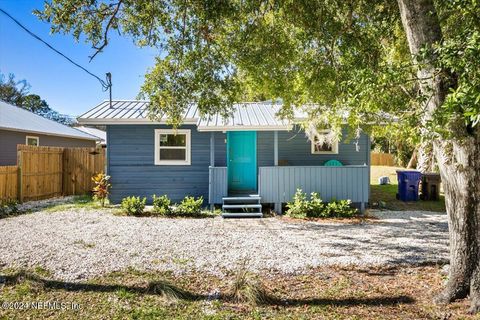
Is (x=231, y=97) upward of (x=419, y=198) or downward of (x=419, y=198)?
upward

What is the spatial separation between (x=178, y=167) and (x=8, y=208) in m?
5.16

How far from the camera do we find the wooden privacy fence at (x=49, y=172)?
34.7ft

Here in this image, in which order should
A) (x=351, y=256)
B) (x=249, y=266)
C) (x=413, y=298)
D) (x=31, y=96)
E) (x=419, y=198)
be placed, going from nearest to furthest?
(x=413, y=298), (x=249, y=266), (x=351, y=256), (x=419, y=198), (x=31, y=96)

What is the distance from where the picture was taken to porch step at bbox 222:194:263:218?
8812 millimetres

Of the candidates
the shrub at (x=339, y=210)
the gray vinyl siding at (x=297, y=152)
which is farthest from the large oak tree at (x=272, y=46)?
the gray vinyl siding at (x=297, y=152)

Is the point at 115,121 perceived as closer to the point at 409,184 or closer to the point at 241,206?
the point at 241,206

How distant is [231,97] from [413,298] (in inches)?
176

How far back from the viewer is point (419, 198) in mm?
11875

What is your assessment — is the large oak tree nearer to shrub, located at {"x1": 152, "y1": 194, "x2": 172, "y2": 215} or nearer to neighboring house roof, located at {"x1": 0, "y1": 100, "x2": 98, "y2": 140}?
shrub, located at {"x1": 152, "y1": 194, "x2": 172, "y2": 215}

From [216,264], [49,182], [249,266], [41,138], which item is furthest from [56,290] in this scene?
[41,138]

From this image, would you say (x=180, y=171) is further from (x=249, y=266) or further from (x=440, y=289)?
(x=440, y=289)

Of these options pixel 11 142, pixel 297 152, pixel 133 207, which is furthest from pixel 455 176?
pixel 11 142

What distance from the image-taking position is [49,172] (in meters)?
12.1

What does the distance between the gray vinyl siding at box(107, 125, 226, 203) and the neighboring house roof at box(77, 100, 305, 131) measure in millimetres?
458
